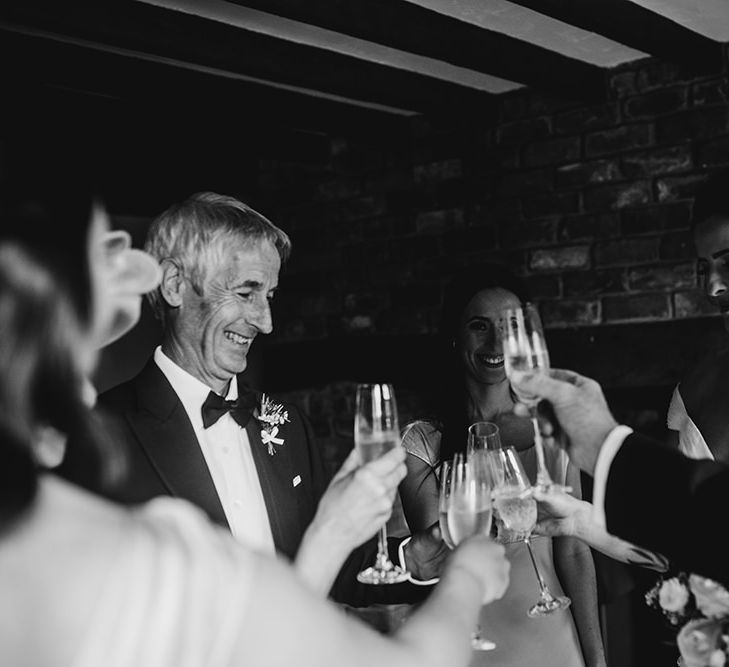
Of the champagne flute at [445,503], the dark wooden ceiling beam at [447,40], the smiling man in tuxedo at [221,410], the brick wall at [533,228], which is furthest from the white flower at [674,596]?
the brick wall at [533,228]

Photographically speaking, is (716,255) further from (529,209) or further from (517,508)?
(529,209)

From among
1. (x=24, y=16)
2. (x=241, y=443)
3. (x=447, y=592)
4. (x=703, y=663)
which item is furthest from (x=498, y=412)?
(x=24, y=16)

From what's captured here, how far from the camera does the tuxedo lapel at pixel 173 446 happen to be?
6.49 feet

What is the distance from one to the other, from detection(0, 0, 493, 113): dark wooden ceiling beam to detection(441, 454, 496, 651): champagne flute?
205cm

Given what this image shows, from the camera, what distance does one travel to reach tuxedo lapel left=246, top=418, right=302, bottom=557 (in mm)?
2078

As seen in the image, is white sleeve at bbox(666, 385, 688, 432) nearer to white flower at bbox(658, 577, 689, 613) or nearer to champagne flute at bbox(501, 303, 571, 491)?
champagne flute at bbox(501, 303, 571, 491)

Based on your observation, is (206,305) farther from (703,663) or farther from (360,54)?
(360,54)

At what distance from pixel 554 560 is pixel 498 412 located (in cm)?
44

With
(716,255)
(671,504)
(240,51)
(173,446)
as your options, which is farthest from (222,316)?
(240,51)

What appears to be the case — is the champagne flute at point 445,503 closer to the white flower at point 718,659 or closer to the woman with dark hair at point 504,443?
the white flower at point 718,659

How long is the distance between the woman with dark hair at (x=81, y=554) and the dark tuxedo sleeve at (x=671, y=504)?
63cm

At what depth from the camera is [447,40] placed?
138 inches

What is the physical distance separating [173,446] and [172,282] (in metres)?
0.42

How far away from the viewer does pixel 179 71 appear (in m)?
3.92
